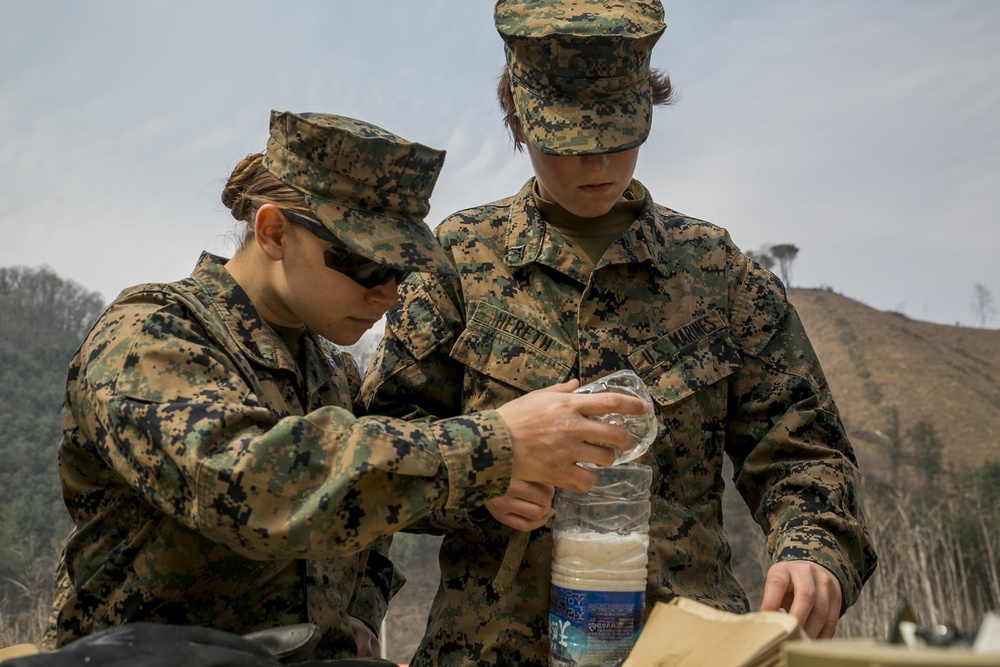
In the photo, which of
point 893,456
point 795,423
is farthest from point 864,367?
point 795,423

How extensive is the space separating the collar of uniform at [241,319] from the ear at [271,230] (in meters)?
0.15

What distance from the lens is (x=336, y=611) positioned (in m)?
2.84

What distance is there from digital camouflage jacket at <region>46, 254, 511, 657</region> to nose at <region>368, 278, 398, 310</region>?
315 millimetres

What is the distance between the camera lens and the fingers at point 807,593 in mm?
2748

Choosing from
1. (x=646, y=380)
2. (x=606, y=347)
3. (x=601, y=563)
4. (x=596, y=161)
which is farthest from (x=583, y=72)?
(x=601, y=563)

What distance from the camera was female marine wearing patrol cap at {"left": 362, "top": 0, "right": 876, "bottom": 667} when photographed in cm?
304

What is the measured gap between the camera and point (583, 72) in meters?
3.15

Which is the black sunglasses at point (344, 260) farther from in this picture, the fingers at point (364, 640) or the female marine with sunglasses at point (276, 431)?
the fingers at point (364, 640)

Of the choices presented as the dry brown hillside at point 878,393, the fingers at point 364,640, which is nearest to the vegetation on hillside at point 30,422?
the dry brown hillside at point 878,393

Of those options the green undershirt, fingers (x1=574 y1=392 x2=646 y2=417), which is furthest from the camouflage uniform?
the green undershirt

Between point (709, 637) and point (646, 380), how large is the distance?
45.6 inches

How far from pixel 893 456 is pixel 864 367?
12.6 ft

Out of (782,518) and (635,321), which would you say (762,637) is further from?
(635,321)

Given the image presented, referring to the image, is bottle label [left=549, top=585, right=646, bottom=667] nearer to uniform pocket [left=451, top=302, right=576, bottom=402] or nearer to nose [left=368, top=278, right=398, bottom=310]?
uniform pocket [left=451, top=302, right=576, bottom=402]
